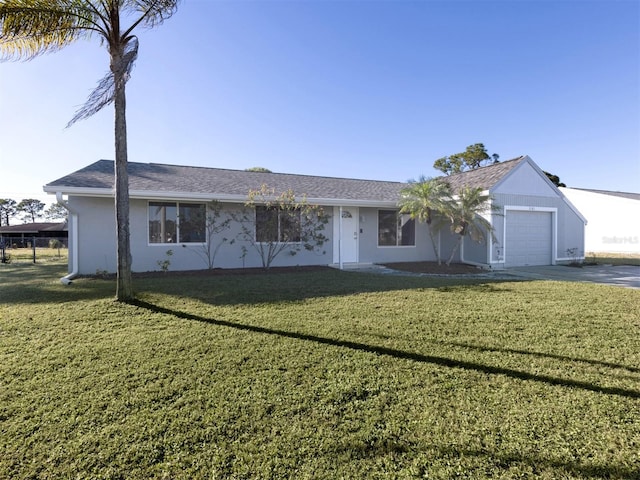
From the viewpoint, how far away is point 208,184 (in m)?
11.8

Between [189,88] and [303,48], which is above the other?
[303,48]

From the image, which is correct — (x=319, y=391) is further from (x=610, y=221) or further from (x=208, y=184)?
(x=610, y=221)

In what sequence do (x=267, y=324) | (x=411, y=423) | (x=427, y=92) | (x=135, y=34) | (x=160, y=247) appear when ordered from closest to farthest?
(x=411, y=423)
(x=267, y=324)
(x=135, y=34)
(x=160, y=247)
(x=427, y=92)

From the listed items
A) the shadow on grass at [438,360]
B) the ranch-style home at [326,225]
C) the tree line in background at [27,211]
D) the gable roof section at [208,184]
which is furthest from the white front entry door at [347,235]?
the tree line in background at [27,211]

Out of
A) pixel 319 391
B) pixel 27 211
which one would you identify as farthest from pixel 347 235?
pixel 27 211

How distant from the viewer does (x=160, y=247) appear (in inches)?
421

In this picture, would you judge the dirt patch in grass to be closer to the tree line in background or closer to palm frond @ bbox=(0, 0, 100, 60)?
palm frond @ bbox=(0, 0, 100, 60)

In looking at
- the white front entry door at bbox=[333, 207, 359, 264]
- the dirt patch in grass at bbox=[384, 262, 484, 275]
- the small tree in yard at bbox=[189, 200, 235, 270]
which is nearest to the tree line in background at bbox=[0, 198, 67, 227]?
the small tree in yard at bbox=[189, 200, 235, 270]

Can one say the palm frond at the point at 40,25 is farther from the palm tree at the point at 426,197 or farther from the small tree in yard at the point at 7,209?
the small tree in yard at the point at 7,209

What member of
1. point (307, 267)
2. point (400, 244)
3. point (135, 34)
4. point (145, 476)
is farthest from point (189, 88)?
point (145, 476)

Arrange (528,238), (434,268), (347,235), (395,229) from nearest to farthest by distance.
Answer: (434,268) → (347,235) → (528,238) → (395,229)

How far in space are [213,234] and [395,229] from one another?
7.49 meters

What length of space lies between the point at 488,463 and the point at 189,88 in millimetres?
13332

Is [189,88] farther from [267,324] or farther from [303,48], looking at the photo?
[267,324]
